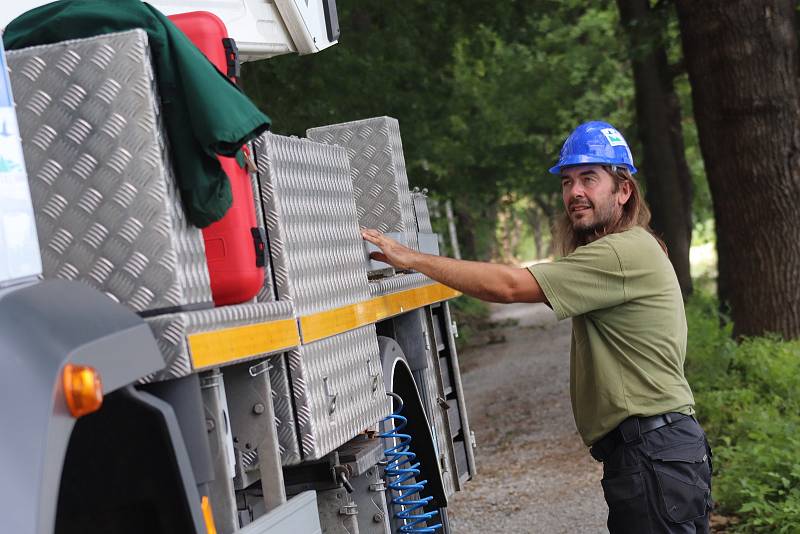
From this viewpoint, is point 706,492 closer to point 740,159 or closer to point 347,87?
point 740,159

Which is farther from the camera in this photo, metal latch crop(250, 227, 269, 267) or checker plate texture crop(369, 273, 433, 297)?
checker plate texture crop(369, 273, 433, 297)

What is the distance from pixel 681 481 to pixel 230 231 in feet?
6.76

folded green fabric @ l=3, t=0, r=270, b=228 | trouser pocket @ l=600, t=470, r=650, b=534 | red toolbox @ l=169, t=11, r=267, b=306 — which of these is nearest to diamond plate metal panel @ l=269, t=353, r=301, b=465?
red toolbox @ l=169, t=11, r=267, b=306

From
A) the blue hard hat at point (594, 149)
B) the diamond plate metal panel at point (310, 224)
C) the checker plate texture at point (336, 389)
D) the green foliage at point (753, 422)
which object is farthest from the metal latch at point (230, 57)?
the green foliage at point (753, 422)

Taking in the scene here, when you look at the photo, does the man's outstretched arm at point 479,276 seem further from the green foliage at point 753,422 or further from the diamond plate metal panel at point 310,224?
the green foliage at point 753,422

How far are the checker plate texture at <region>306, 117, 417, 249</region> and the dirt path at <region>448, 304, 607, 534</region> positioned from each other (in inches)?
115

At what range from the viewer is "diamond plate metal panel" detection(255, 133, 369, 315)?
3.91 metres

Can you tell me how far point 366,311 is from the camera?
190 inches

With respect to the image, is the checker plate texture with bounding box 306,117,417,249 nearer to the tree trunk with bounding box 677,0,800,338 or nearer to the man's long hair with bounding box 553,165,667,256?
the man's long hair with bounding box 553,165,667,256

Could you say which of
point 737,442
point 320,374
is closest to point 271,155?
point 320,374

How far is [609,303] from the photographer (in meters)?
4.64

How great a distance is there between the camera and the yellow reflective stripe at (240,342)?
300 cm

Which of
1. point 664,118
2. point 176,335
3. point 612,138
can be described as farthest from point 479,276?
point 664,118

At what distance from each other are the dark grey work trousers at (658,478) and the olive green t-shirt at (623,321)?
75 mm
